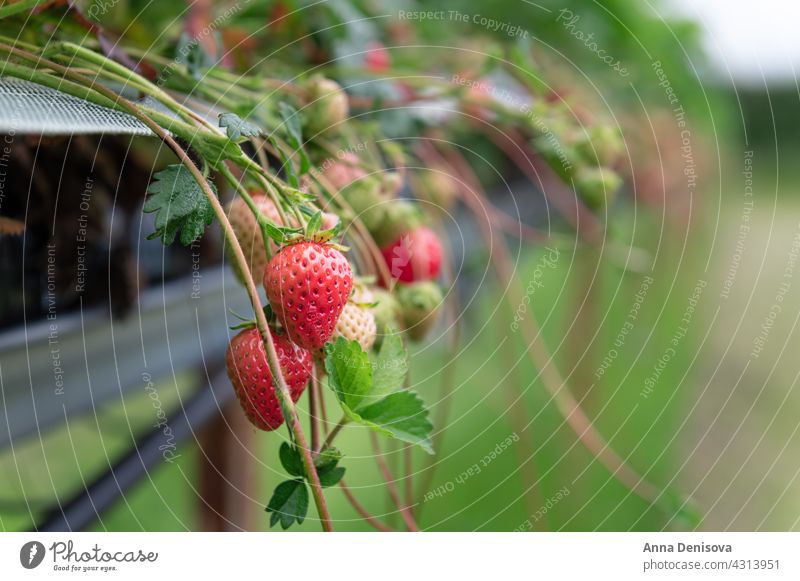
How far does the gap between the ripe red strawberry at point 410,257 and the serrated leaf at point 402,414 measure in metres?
0.13

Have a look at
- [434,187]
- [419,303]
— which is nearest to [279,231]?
[419,303]

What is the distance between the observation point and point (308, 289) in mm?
226

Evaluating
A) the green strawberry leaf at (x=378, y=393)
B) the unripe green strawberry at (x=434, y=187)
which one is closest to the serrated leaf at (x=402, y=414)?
the green strawberry leaf at (x=378, y=393)

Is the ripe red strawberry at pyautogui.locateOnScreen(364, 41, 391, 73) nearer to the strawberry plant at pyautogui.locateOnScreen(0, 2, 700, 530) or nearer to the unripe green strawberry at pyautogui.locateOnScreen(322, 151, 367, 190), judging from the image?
the strawberry plant at pyautogui.locateOnScreen(0, 2, 700, 530)

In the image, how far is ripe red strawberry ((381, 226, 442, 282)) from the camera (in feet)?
1.20

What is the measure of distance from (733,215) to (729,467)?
2.16m

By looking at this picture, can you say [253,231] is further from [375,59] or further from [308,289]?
[375,59]

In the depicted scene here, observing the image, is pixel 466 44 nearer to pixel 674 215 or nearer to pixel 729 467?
pixel 674 215

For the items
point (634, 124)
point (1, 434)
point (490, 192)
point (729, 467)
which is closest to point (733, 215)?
point (729, 467)

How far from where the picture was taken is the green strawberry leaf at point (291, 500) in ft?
0.73

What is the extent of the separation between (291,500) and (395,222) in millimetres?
175

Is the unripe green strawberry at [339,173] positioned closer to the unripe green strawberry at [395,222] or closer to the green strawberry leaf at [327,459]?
the unripe green strawberry at [395,222]

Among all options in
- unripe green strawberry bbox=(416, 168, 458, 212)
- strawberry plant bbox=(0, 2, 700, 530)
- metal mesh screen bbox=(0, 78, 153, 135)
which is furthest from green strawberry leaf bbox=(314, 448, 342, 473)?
unripe green strawberry bbox=(416, 168, 458, 212)
